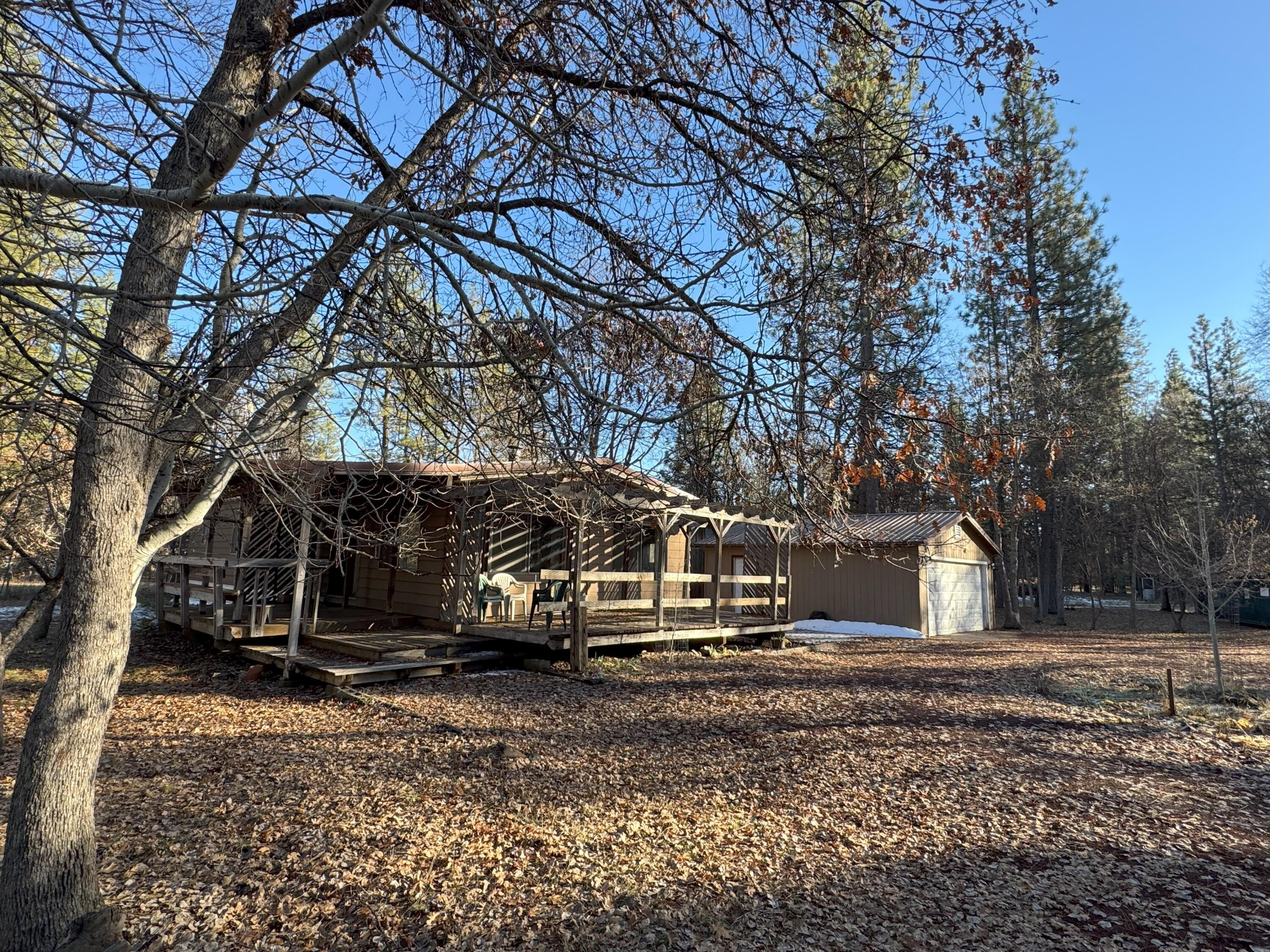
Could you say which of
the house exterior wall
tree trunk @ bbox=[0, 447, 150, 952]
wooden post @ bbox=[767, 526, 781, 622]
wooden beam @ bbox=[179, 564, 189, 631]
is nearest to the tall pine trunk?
wooden post @ bbox=[767, 526, 781, 622]

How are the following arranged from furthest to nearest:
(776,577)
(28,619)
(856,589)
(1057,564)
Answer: (1057,564) → (856,589) → (776,577) → (28,619)

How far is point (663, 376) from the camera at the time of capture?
4672 millimetres

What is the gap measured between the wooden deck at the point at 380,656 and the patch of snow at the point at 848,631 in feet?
30.4

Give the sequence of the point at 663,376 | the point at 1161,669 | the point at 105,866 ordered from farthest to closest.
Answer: the point at 1161,669, the point at 663,376, the point at 105,866

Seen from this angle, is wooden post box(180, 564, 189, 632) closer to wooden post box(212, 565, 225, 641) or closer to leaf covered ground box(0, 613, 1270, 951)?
wooden post box(212, 565, 225, 641)

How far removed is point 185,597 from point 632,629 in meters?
8.11

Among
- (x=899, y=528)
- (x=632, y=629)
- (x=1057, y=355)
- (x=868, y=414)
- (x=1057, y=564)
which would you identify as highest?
(x=1057, y=355)

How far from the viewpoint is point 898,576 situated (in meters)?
20.0

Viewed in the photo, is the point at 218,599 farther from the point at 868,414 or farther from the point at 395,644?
the point at 868,414

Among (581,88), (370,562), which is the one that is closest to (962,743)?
(581,88)

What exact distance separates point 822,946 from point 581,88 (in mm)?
4958

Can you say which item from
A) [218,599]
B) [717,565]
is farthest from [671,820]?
[218,599]

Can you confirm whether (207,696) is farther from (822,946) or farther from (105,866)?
(822,946)

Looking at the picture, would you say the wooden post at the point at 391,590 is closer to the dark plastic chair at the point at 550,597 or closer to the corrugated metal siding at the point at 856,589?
the dark plastic chair at the point at 550,597
